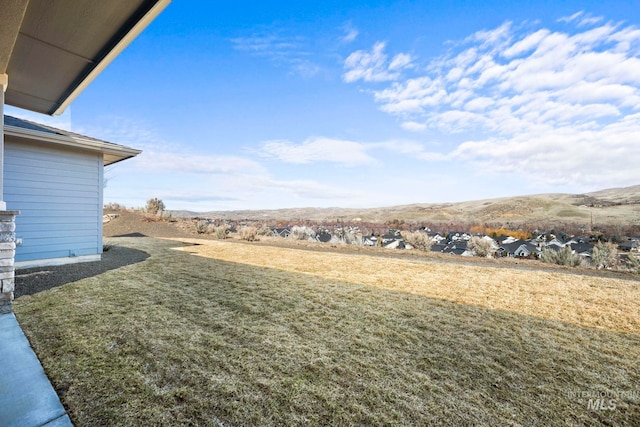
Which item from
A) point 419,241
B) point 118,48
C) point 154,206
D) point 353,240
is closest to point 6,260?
point 118,48

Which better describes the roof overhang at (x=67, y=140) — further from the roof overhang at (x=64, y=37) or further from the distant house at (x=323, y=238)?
the distant house at (x=323, y=238)

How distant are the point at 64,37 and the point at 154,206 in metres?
18.8

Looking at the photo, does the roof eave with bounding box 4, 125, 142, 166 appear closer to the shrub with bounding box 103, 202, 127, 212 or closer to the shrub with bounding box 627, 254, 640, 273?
the shrub with bounding box 627, 254, 640, 273

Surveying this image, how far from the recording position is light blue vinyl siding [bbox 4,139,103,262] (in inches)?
209

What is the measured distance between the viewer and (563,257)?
7.94 m

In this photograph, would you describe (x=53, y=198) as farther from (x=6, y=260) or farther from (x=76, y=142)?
(x=6, y=260)

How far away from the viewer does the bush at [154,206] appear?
1924 centimetres

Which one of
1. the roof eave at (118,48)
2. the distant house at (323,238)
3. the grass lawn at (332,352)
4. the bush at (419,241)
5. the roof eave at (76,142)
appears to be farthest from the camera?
the distant house at (323,238)

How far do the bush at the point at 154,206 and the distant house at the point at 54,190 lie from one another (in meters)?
14.1

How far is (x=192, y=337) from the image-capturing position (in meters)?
2.54

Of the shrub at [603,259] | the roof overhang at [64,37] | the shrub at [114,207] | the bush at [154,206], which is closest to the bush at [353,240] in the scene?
the shrub at [603,259]

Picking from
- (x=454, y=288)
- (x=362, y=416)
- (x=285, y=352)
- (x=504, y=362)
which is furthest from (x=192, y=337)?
(x=454, y=288)

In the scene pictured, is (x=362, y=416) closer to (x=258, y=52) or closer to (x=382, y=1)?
(x=382, y=1)

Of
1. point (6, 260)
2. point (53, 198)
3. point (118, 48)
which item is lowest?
point (6, 260)
